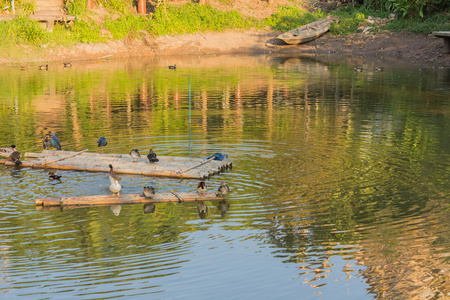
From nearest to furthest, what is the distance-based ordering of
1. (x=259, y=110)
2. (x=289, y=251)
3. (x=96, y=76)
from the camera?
(x=289, y=251) → (x=259, y=110) → (x=96, y=76)

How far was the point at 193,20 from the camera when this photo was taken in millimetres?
54969

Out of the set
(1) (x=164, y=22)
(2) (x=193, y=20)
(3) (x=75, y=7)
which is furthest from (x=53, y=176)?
(2) (x=193, y=20)

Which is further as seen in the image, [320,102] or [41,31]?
[41,31]

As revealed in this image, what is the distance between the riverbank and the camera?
1854 inches

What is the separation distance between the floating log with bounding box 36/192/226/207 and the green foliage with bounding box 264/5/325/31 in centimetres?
4494

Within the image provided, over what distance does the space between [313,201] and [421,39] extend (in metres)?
38.5

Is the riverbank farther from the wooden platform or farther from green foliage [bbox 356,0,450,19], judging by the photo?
green foliage [bbox 356,0,450,19]

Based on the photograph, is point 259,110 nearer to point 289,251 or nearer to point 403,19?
point 289,251

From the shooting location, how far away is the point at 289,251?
1176 cm

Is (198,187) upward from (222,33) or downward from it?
downward

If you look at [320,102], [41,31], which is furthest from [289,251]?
[41,31]

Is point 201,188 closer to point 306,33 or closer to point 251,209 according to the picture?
point 251,209

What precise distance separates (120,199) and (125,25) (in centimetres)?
4028

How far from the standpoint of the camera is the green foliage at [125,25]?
52062 millimetres
